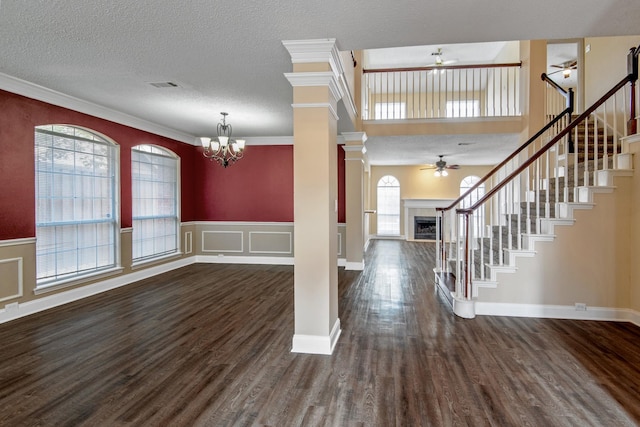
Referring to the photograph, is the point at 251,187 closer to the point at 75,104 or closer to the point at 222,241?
the point at 222,241

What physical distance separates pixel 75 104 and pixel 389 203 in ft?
30.5

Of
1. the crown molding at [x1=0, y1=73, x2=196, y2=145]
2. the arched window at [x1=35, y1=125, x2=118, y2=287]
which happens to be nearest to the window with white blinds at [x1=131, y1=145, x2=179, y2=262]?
the crown molding at [x1=0, y1=73, x2=196, y2=145]

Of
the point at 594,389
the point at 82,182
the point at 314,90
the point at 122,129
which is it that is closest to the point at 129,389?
the point at 314,90

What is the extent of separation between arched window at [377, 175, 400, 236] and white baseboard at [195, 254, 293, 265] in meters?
5.50

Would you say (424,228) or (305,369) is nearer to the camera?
(305,369)

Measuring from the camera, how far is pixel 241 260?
739cm

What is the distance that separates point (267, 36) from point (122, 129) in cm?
387

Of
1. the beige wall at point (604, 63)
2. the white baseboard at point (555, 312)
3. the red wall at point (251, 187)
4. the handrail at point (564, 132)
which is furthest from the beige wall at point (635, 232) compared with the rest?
the red wall at point (251, 187)

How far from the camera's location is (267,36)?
273 cm

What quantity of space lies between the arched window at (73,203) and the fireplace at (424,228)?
891cm

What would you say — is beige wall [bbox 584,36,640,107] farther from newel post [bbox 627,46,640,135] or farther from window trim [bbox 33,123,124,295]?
window trim [bbox 33,123,124,295]

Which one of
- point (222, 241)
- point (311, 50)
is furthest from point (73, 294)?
point (311, 50)

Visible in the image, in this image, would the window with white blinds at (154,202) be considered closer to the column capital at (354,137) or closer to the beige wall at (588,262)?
the column capital at (354,137)

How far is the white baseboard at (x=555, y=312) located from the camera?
374cm
